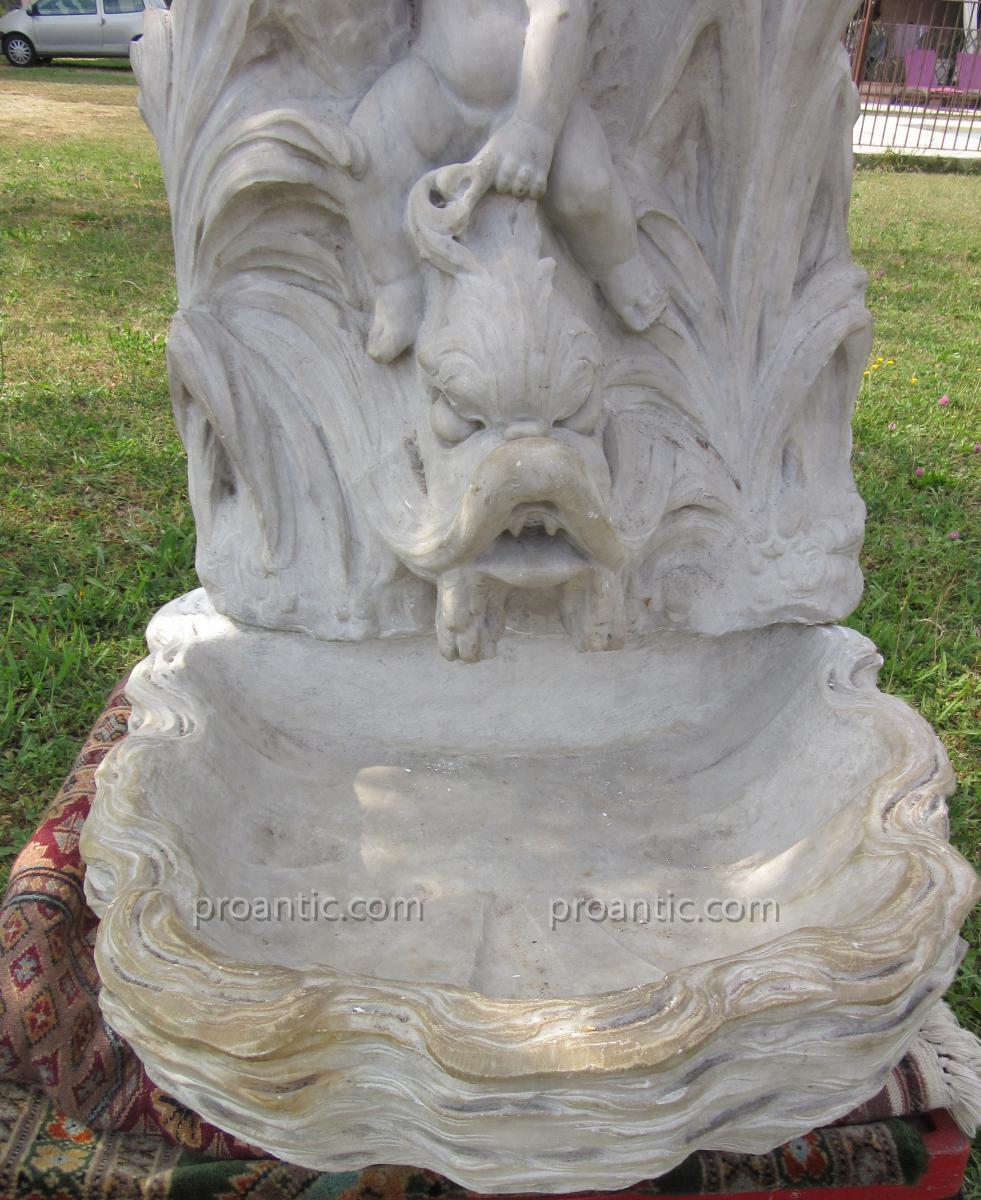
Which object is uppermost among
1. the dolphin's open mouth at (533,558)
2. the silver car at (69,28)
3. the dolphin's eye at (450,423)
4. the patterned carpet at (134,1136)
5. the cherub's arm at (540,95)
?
the cherub's arm at (540,95)

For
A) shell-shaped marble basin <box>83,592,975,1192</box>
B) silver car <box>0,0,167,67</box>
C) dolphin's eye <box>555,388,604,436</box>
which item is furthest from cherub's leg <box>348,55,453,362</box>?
silver car <box>0,0,167,67</box>

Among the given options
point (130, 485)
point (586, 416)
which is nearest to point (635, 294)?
point (586, 416)

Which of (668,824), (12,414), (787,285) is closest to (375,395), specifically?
(787,285)

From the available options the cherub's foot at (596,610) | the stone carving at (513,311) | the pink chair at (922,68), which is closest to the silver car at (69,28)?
the pink chair at (922,68)

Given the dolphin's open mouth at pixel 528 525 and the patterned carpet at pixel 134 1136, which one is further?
the patterned carpet at pixel 134 1136

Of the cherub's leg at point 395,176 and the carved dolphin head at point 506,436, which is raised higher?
the cherub's leg at point 395,176

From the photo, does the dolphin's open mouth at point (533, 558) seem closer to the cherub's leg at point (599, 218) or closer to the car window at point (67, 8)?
the cherub's leg at point (599, 218)

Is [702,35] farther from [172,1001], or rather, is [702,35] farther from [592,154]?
[172,1001]

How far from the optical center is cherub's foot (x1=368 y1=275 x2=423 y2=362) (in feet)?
5.69

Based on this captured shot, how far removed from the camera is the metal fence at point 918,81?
480 inches

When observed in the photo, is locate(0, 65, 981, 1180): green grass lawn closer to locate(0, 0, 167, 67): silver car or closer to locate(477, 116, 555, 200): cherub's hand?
locate(477, 116, 555, 200): cherub's hand

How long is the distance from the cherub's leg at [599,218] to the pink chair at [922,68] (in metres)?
14.8

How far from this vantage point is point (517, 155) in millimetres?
1602

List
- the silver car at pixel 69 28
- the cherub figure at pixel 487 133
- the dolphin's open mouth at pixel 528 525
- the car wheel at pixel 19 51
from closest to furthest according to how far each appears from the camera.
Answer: the dolphin's open mouth at pixel 528 525 < the cherub figure at pixel 487 133 < the silver car at pixel 69 28 < the car wheel at pixel 19 51
